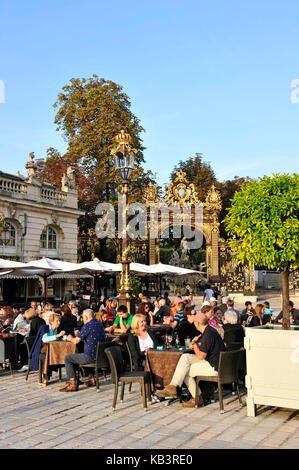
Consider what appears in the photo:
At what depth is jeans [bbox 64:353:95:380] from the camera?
8.34 metres

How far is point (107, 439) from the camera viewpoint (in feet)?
18.4

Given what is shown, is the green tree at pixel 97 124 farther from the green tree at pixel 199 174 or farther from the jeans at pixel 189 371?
the jeans at pixel 189 371

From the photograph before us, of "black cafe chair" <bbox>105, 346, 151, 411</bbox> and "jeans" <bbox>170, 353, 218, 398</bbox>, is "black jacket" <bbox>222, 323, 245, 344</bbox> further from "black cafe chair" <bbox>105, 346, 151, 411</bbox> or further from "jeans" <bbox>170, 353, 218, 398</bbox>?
"black cafe chair" <bbox>105, 346, 151, 411</bbox>

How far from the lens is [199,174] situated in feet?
160

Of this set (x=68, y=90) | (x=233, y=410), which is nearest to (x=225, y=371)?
(x=233, y=410)

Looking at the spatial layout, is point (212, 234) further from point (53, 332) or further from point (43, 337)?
point (43, 337)

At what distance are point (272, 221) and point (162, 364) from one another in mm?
2826

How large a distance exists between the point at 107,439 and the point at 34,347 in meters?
4.13

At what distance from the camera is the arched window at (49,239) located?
27312 millimetres

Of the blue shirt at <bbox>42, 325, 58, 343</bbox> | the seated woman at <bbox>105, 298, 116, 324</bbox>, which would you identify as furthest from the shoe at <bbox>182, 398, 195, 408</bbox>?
the seated woman at <bbox>105, 298, 116, 324</bbox>

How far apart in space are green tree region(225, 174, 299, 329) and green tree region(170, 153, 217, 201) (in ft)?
128

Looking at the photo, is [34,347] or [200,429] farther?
[34,347]

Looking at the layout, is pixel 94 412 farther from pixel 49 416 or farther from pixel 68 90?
pixel 68 90

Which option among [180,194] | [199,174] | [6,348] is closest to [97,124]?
[180,194]
